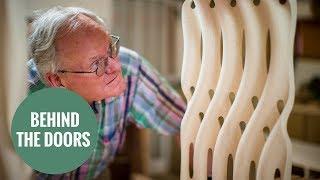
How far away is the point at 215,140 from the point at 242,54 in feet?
0.96

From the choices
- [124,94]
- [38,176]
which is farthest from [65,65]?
[38,176]

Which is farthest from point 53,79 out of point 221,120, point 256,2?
point 256,2

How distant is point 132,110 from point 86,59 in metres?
0.34

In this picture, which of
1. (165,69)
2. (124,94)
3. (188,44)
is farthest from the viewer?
(165,69)

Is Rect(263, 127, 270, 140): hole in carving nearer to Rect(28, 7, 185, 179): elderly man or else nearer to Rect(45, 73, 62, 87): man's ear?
Rect(28, 7, 185, 179): elderly man

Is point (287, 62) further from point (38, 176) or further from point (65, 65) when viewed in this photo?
point (38, 176)

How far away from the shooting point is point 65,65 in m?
1.27

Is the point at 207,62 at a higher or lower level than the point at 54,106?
higher

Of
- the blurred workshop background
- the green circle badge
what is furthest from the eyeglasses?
the blurred workshop background

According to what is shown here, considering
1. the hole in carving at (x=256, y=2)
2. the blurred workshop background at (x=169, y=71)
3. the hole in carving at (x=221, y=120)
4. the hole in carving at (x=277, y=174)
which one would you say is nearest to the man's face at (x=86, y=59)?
the hole in carving at (x=221, y=120)

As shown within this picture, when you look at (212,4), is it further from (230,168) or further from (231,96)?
(230,168)

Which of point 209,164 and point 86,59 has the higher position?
point 86,59

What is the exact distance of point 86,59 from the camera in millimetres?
1261

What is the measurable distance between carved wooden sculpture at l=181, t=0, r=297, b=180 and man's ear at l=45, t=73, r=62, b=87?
418mm
